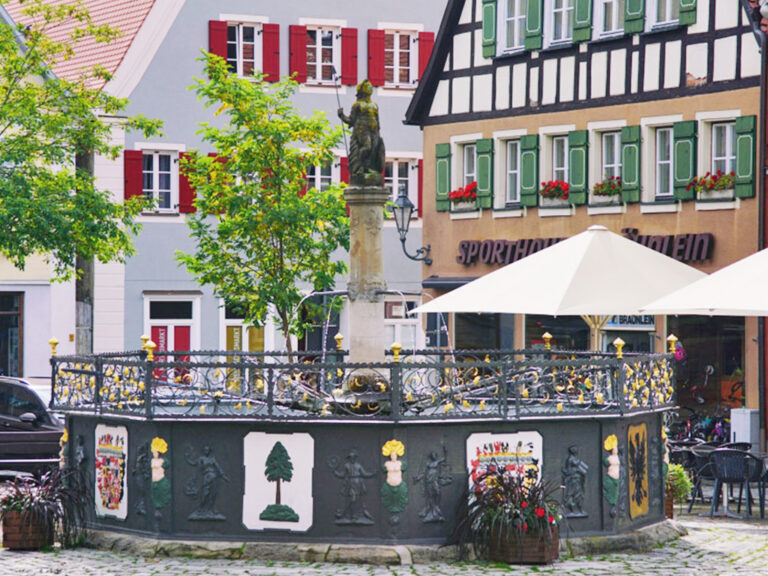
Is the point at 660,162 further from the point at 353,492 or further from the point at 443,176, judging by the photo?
the point at 353,492

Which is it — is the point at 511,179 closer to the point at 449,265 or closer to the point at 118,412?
the point at 449,265

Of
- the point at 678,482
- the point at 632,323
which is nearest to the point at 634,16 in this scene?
the point at 632,323

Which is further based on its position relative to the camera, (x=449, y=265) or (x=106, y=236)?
(x=449, y=265)

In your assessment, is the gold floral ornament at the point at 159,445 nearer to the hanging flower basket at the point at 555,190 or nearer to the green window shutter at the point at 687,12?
the green window shutter at the point at 687,12

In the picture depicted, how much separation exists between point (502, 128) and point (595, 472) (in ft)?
57.7

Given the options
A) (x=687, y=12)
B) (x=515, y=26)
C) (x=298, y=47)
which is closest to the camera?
(x=687, y=12)

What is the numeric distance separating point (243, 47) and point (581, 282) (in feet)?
68.7

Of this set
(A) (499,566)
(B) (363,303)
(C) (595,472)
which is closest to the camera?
(A) (499,566)

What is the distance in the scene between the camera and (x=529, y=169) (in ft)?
104

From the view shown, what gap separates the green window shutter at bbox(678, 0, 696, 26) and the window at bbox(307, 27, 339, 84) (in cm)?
1253

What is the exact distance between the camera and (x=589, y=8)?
1186 inches

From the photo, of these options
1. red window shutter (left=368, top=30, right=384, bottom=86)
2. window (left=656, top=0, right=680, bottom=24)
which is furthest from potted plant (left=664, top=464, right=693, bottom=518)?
red window shutter (left=368, top=30, right=384, bottom=86)

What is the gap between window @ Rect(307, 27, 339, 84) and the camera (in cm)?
3922

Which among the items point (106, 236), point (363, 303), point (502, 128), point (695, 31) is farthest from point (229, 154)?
point (363, 303)
